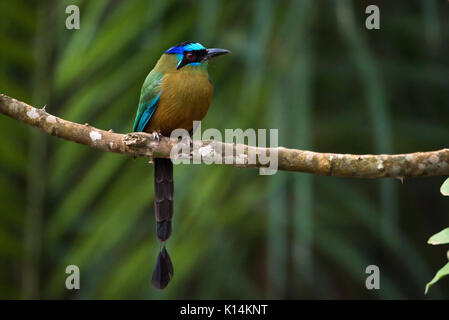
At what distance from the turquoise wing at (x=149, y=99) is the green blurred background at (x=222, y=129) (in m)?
0.84

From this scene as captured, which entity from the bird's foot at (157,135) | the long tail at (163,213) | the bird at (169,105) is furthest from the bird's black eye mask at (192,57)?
the long tail at (163,213)

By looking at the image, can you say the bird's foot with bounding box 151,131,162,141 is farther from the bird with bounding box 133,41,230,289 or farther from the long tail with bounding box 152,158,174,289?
the long tail with bounding box 152,158,174,289

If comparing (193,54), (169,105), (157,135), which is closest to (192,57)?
(193,54)

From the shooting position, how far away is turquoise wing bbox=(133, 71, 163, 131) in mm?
3264

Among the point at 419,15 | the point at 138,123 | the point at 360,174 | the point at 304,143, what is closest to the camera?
the point at 360,174

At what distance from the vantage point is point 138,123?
11.0 feet

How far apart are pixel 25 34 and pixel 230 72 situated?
1.40 meters

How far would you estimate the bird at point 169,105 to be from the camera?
321 centimetres

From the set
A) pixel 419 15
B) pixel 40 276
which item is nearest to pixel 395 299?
pixel 419 15

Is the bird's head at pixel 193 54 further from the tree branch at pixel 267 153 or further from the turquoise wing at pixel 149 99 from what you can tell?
the tree branch at pixel 267 153

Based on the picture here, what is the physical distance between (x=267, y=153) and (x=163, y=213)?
2.63ft

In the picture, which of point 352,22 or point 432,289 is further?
point 432,289

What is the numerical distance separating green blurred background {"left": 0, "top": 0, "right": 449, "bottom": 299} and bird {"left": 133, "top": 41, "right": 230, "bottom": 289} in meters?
0.75
